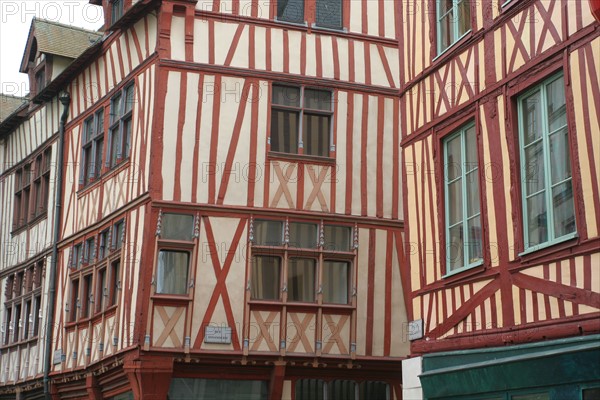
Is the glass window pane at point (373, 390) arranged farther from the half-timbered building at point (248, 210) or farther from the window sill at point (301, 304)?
the window sill at point (301, 304)

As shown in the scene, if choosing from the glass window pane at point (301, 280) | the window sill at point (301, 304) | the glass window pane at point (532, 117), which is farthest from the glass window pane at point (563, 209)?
the glass window pane at point (301, 280)

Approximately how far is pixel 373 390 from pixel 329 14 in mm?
6331

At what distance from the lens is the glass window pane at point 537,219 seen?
955cm

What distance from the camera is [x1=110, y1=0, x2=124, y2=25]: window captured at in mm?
18688

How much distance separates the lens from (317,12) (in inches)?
685

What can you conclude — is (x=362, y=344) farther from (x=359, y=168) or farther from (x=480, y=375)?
(x=480, y=375)

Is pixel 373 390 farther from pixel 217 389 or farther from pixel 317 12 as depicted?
pixel 317 12

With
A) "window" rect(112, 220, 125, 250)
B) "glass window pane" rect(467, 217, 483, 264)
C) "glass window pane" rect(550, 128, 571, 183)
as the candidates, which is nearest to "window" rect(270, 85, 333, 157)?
"window" rect(112, 220, 125, 250)

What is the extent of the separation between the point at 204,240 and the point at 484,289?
6386mm

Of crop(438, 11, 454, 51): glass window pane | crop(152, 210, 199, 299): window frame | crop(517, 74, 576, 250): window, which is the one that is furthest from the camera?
crop(152, 210, 199, 299): window frame

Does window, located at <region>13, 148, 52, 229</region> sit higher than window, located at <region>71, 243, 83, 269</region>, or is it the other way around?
window, located at <region>13, 148, 52, 229</region>

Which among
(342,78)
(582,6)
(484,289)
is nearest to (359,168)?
(342,78)

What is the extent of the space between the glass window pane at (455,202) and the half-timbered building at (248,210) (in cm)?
512

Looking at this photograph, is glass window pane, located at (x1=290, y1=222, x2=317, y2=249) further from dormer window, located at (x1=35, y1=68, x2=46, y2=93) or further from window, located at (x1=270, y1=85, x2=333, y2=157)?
dormer window, located at (x1=35, y1=68, x2=46, y2=93)
